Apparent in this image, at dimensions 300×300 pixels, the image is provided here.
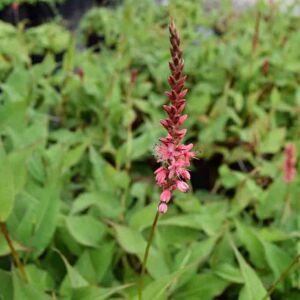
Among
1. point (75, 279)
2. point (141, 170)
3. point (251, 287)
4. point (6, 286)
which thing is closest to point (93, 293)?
point (75, 279)

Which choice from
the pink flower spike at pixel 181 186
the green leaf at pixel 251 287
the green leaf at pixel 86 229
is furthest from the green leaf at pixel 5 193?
the green leaf at pixel 251 287

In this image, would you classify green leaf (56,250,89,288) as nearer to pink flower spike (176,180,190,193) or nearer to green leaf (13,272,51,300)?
green leaf (13,272,51,300)

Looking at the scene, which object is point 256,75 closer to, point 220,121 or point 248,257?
point 220,121

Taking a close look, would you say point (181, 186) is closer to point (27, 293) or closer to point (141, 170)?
point (27, 293)

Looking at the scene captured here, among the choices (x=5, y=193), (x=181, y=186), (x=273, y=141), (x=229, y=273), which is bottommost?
(x=229, y=273)

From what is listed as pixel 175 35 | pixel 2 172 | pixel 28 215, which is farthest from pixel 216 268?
pixel 175 35

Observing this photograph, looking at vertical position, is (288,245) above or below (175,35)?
below
